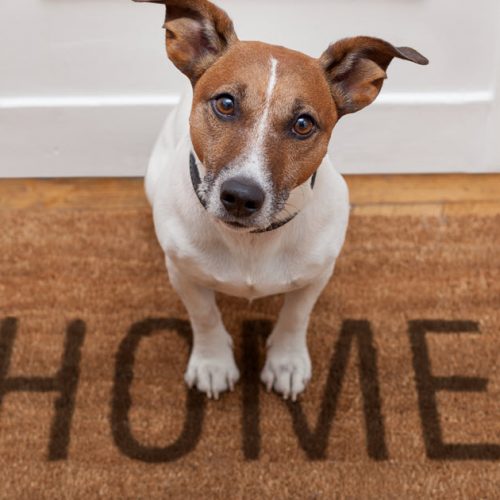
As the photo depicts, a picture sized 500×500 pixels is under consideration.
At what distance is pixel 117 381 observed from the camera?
2354 mm

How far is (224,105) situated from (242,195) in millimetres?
210

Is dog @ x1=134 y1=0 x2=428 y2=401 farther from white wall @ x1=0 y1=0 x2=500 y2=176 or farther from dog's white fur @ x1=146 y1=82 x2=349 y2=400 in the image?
white wall @ x1=0 y1=0 x2=500 y2=176

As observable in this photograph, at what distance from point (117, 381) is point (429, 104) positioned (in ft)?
4.72

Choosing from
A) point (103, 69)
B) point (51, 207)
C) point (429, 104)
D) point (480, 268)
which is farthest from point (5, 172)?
point (480, 268)

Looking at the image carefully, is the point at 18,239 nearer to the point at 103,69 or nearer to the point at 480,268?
the point at 103,69

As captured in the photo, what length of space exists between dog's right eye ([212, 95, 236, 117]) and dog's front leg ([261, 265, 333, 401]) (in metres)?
0.74

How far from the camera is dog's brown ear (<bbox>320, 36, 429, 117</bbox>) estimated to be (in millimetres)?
1695

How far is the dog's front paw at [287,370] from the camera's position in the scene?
7.57 ft

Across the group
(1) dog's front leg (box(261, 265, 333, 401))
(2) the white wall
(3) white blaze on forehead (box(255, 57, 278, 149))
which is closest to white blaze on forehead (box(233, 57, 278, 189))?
(3) white blaze on forehead (box(255, 57, 278, 149))

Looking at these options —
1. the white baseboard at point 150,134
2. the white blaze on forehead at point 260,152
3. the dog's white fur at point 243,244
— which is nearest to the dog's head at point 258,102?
the white blaze on forehead at point 260,152

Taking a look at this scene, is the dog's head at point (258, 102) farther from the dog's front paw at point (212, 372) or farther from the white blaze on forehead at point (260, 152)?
the dog's front paw at point (212, 372)

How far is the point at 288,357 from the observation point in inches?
91.8

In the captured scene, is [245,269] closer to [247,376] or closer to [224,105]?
[224,105]

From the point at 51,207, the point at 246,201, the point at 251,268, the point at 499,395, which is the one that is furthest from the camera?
the point at 51,207
